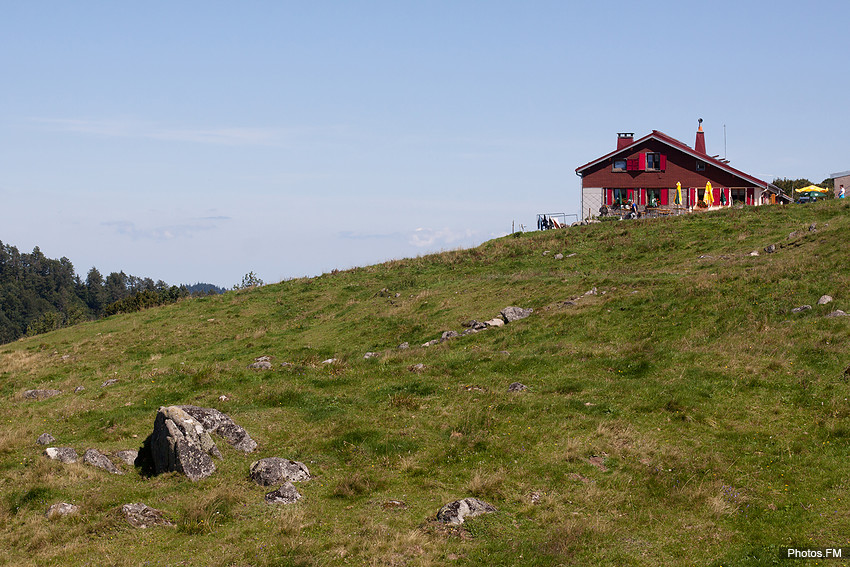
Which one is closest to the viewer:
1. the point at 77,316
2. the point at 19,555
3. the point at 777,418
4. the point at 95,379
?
the point at 19,555

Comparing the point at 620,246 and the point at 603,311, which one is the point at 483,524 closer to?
the point at 603,311

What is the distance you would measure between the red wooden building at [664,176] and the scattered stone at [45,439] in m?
65.5

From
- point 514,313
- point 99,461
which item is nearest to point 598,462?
point 99,461

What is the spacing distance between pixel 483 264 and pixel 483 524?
1558 inches

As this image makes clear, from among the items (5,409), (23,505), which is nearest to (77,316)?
(5,409)

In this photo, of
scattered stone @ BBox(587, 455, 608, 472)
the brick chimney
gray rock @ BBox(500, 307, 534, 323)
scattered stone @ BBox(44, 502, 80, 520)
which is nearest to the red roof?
the brick chimney

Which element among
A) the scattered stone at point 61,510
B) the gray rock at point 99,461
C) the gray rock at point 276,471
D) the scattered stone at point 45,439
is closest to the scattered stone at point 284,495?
the gray rock at point 276,471

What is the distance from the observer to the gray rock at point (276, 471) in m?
16.4

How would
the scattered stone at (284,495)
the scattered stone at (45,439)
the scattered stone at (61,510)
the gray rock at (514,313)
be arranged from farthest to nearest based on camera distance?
the gray rock at (514,313) → the scattered stone at (45,439) → the scattered stone at (284,495) → the scattered stone at (61,510)

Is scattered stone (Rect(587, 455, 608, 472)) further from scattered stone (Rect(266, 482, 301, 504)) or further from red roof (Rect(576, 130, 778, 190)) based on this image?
red roof (Rect(576, 130, 778, 190))

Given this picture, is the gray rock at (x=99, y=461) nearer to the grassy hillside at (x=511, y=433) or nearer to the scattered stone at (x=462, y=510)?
the grassy hillside at (x=511, y=433)

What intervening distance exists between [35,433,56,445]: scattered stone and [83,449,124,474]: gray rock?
7.92 ft

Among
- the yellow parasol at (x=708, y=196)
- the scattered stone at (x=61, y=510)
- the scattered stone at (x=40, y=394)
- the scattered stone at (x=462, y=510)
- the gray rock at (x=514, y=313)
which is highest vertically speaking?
the yellow parasol at (x=708, y=196)

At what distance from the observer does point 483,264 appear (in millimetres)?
53000
